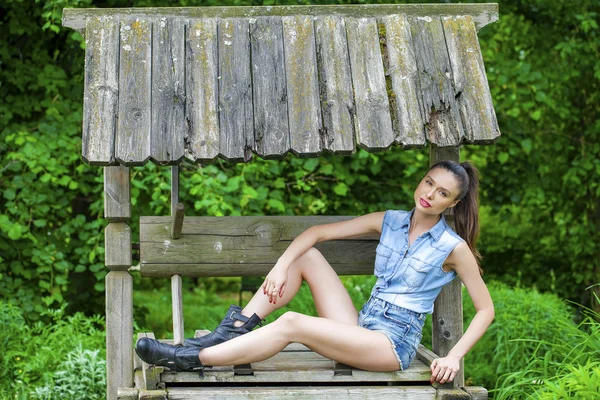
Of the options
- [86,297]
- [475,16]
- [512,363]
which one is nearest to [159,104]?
[475,16]

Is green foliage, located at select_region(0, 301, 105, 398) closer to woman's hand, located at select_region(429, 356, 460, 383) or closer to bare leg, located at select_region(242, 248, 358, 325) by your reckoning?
bare leg, located at select_region(242, 248, 358, 325)

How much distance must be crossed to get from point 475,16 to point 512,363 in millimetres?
2746

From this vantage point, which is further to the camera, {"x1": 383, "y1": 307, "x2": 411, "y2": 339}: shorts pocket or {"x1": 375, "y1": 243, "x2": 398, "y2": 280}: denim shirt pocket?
{"x1": 375, "y1": 243, "x2": 398, "y2": 280}: denim shirt pocket

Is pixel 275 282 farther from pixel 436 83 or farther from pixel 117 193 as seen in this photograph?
pixel 436 83

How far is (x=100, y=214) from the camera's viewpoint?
6777 mm

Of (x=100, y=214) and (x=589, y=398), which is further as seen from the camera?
(x=100, y=214)

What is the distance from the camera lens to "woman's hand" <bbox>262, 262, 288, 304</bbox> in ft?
12.3

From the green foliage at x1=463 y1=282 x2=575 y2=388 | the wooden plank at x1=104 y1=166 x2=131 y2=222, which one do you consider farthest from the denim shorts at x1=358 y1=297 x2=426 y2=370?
the green foliage at x1=463 y1=282 x2=575 y2=388

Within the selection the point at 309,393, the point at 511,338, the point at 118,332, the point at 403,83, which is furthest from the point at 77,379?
the point at 511,338

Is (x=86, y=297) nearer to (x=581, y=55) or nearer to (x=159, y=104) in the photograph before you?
(x=159, y=104)

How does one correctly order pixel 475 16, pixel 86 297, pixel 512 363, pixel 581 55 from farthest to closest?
pixel 581 55
pixel 86 297
pixel 512 363
pixel 475 16

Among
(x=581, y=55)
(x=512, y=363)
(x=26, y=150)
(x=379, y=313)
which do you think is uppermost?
(x=581, y=55)

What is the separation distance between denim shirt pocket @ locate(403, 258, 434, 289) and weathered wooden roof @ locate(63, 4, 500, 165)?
0.54 meters

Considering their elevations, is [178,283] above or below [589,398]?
above
